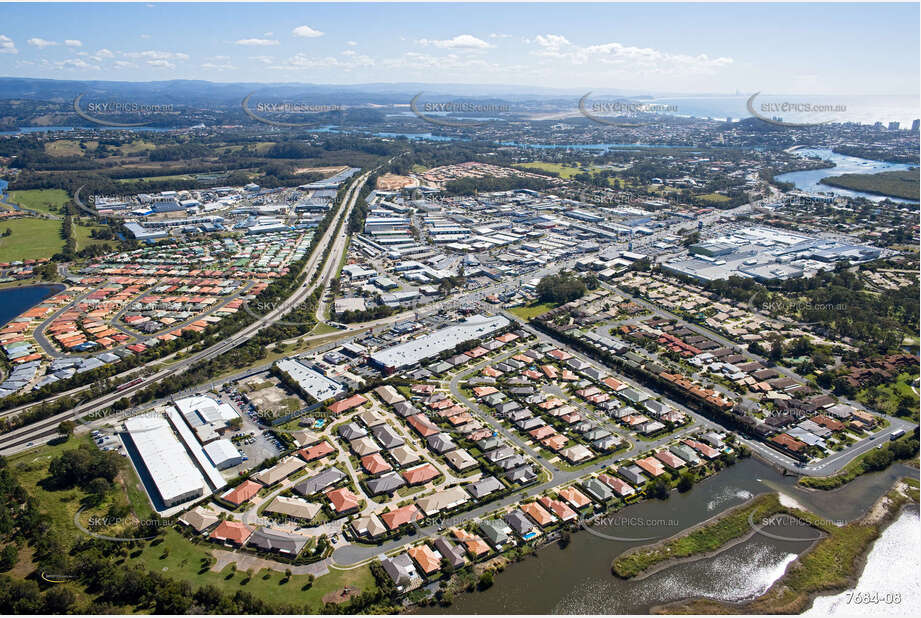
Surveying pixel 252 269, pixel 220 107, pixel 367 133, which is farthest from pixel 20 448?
→ pixel 220 107

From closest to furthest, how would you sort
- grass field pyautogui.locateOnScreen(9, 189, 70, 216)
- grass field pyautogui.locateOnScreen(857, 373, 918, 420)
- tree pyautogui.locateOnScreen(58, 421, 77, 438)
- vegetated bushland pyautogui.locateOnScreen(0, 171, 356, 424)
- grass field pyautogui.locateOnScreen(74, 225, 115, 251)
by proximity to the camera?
tree pyautogui.locateOnScreen(58, 421, 77, 438)
vegetated bushland pyautogui.locateOnScreen(0, 171, 356, 424)
grass field pyautogui.locateOnScreen(857, 373, 918, 420)
grass field pyautogui.locateOnScreen(74, 225, 115, 251)
grass field pyautogui.locateOnScreen(9, 189, 70, 216)

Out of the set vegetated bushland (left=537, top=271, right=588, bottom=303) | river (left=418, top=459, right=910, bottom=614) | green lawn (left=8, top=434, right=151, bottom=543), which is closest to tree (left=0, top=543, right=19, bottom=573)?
green lawn (left=8, top=434, right=151, bottom=543)

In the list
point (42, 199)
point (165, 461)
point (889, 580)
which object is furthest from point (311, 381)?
point (42, 199)

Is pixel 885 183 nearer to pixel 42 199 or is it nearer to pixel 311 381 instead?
pixel 311 381

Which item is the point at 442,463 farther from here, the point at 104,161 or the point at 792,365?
the point at 104,161

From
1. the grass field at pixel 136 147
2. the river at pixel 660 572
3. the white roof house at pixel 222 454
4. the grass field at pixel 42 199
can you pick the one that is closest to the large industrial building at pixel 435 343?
the white roof house at pixel 222 454

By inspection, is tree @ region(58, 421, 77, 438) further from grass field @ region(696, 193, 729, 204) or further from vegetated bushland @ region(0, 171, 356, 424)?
grass field @ region(696, 193, 729, 204)

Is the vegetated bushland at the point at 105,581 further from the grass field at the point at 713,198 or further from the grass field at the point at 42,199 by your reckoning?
the grass field at the point at 713,198
